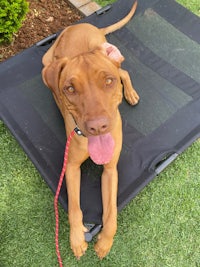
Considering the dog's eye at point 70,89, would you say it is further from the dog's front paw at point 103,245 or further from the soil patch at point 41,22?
the soil patch at point 41,22

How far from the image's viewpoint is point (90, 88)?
2.64 m

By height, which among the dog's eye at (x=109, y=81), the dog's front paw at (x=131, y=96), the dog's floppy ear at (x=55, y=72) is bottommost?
the dog's front paw at (x=131, y=96)

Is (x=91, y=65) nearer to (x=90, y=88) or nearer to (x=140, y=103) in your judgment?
(x=90, y=88)

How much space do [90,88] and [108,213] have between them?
44.6 inches

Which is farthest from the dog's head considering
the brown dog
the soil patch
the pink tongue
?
the soil patch

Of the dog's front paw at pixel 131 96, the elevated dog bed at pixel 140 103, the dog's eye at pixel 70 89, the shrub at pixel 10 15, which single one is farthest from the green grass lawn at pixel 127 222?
the shrub at pixel 10 15

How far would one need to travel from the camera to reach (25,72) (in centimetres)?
430

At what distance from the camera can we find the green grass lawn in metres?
3.26

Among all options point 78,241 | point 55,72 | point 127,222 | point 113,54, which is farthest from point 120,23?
point 78,241

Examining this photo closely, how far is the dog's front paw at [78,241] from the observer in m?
3.13

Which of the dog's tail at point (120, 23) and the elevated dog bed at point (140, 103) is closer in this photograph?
the elevated dog bed at point (140, 103)

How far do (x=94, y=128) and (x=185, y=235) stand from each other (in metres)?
1.50

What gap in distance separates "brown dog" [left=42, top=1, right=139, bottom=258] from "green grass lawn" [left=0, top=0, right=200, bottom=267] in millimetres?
265

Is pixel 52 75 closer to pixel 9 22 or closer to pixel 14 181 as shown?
pixel 14 181
